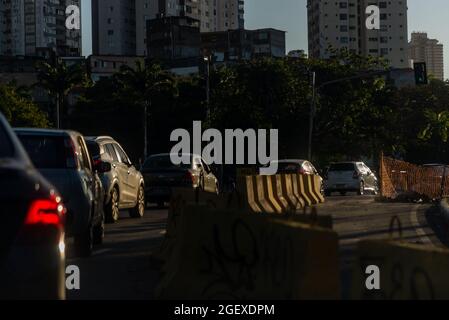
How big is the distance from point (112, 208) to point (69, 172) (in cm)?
583

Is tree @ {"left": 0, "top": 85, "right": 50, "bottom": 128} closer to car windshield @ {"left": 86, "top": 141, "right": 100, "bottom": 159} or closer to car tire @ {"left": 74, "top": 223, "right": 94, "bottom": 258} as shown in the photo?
car windshield @ {"left": 86, "top": 141, "right": 100, "bottom": 159}

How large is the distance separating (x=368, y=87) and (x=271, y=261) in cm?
5420

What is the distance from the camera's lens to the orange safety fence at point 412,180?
3157cm

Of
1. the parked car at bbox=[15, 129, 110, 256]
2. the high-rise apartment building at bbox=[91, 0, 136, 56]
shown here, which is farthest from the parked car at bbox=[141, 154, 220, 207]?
the high-rise apartment building at bbox=[91, 0, 136, 56]

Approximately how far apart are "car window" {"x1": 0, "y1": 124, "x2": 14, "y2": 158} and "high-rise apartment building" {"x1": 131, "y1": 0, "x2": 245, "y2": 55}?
14725 centimetres

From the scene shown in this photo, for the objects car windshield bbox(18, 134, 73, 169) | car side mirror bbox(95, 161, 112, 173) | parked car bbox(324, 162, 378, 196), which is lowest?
parked car bbox(324, 162, 378, 196)

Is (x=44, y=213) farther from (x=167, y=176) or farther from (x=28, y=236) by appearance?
(x=167, y=176)

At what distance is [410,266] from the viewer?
5766mm

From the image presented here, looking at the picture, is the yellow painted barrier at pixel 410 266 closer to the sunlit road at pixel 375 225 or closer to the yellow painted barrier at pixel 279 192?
the sunlit road at pixel 375 225

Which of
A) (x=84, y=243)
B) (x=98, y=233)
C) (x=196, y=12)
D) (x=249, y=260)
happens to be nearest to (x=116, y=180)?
(x=98, y=233)

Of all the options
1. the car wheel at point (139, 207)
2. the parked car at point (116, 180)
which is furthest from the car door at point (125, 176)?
the car wheel at point (139, 207)

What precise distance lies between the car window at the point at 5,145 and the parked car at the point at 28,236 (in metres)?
0.21

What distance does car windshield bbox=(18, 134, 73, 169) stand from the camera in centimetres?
1125

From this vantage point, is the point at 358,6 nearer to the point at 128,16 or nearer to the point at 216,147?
the point at 128,16
